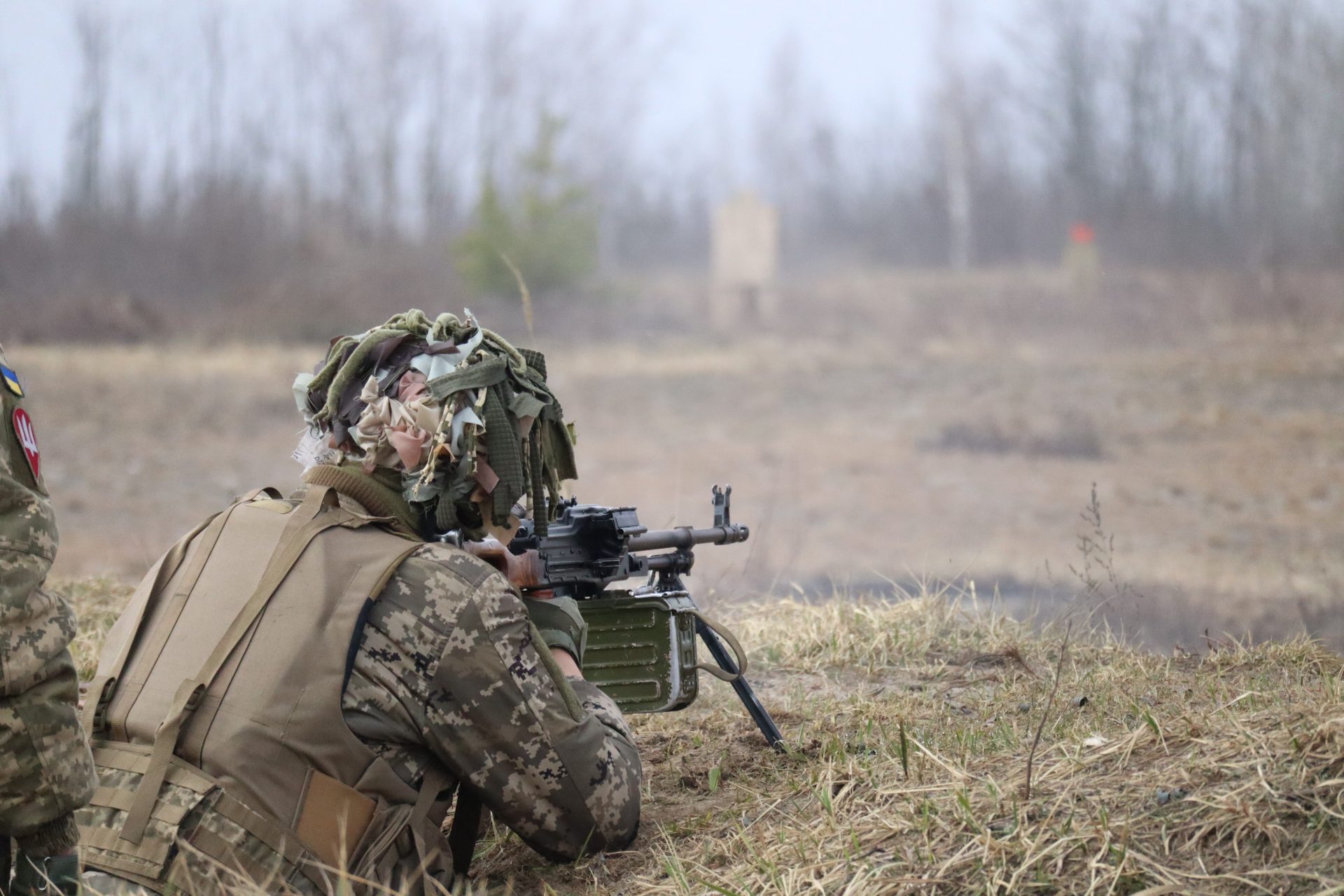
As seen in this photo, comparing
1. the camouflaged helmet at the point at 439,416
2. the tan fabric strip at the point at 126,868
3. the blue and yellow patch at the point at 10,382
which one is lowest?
the tan fabric strip at the point at 126,868

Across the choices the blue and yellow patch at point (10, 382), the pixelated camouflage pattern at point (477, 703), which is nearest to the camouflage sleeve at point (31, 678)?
the blue and yellow patch at point (10, 382)

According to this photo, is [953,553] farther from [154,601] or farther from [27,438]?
[27,438]

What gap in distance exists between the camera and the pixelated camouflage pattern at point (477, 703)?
8.36 feet

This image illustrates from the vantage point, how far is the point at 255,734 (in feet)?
7.95

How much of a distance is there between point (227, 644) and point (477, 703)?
0.51 meters

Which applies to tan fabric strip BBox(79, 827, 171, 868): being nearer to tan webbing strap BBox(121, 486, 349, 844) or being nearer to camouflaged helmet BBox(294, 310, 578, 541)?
tan webbing strap BBox(121, 486, 349, 844)

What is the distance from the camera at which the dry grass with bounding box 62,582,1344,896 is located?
7.60ft

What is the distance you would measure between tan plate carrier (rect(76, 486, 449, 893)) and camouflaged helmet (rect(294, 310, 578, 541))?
0.63 feet

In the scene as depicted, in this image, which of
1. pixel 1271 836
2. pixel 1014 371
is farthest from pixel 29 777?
pixel 1014 371

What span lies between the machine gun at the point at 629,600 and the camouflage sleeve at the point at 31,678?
43.0 inches

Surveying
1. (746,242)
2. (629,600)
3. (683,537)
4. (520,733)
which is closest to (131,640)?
(520,733)

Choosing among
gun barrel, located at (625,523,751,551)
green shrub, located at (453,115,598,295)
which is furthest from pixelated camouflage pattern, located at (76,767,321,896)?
green shrub, located at (453,115,598,295)

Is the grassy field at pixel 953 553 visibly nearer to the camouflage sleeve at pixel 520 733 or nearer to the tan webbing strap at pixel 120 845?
the camouflage sleeve at pixel 520 733

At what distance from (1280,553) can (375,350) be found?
9206 millimetres
